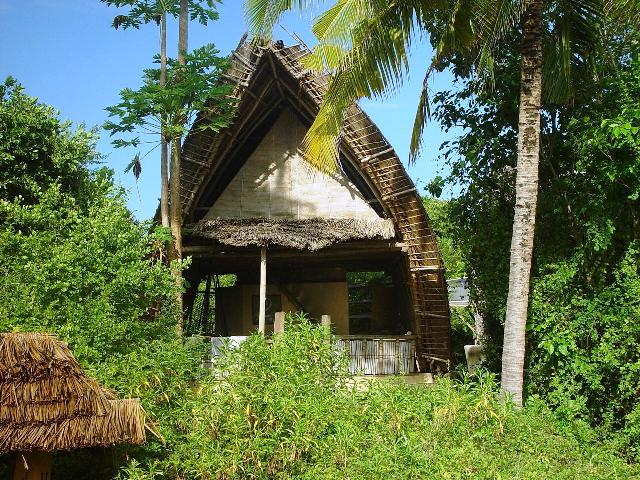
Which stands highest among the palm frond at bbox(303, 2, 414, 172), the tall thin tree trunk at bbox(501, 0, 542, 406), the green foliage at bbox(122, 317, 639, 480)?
the palm frond at bbox(303, 2, 414, 172)

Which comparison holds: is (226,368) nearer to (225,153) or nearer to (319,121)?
(319,121)

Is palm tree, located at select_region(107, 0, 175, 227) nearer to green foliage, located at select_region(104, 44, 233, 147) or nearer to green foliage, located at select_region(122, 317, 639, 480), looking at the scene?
green foliage, located at select_region(104, 44, 233, 147)

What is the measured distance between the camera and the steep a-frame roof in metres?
11.2

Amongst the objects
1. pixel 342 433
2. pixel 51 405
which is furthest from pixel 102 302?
pixel 342 433

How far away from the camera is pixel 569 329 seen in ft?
30.7

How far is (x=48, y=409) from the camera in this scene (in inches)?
253

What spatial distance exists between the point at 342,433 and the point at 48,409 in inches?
99.6

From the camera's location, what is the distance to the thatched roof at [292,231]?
35.3ft

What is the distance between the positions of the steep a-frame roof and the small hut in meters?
5.07

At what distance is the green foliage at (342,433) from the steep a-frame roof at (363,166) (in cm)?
366

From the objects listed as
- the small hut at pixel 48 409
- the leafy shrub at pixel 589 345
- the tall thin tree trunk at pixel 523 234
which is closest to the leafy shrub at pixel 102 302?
the small hut at pixel 48 409

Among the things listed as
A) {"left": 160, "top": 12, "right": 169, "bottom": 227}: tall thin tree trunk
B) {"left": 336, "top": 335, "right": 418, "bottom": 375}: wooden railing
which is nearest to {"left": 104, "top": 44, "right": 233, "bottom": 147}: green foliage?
{"left": 160, "top": 12, "right": 169, "bottom": 227}: tall thin tree trunk

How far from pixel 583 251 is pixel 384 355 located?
3324 mm

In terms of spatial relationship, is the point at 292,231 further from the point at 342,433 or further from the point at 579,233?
the point at 342,433
